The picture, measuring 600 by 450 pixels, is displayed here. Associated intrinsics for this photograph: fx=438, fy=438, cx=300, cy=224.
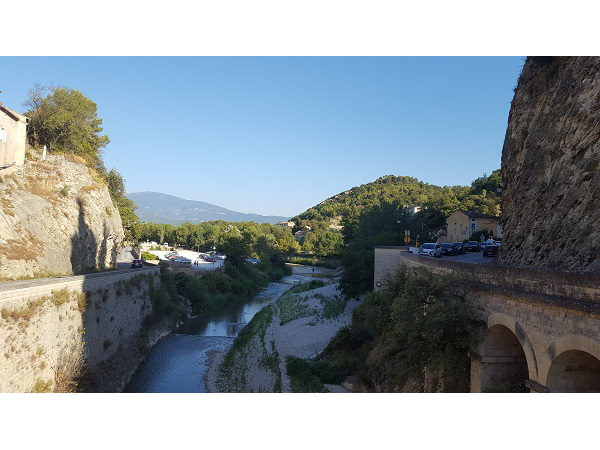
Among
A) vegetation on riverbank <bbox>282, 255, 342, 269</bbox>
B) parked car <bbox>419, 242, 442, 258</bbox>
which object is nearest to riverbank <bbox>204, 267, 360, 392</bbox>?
parked car <bbox>419, 242, 442, 258</bbox>

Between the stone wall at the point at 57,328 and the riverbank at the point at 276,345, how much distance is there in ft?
17.7

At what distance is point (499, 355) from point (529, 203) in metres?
10.2

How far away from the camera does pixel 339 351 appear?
22.9 metres

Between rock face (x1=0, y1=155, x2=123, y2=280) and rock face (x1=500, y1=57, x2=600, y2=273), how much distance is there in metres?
22.9

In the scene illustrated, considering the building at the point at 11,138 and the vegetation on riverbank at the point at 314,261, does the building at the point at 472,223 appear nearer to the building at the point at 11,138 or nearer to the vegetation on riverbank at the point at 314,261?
the vegetation on riverbank at the point at 314,261

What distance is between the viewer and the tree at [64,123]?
3512cm

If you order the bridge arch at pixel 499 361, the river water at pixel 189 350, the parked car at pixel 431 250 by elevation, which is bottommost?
the river water at pixel 189 350

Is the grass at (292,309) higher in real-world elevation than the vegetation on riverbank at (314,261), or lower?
lower

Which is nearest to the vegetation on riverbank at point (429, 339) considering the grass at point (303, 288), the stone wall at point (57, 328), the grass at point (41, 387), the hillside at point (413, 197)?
the grass at point (41, 387)

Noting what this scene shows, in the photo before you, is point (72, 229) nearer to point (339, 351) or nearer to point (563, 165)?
point (339, 351)

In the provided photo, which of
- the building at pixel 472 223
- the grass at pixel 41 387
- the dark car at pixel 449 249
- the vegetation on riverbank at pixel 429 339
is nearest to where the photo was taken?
the vegetation on riverbank at pixel 429 339

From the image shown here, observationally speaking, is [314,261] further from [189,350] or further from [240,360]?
[240,360]

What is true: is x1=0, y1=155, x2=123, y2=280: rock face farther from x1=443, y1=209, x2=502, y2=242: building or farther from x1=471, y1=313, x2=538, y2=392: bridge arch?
x1=443, y1=209, x2=502, y2=242: building

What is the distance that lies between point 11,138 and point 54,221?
21.4 feet
